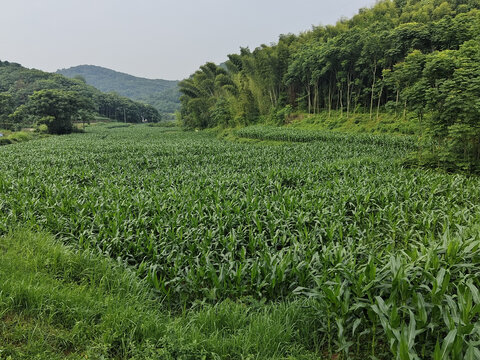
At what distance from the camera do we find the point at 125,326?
7.77 feet

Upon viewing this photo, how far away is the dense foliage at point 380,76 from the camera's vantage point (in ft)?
27.5

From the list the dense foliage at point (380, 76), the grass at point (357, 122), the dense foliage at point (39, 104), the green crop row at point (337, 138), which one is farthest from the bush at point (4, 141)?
the grass at point (357, 122)

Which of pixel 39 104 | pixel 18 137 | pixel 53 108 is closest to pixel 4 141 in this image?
pixel 18 137

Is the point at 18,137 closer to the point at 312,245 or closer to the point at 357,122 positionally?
the point at 357,122

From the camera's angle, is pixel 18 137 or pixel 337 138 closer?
pixel 337 138

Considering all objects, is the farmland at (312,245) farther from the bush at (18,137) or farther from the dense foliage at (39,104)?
the dense foliage at (39,104)

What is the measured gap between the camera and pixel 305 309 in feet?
9.05

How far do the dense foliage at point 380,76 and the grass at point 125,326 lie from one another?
8.71 meters

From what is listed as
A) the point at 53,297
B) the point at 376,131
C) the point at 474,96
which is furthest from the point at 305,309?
the point at 376,131

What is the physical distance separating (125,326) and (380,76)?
31.9 meters

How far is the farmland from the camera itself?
2.26 m

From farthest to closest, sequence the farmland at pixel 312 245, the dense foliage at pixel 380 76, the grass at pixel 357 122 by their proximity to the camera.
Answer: the grass at pixel 357 122
the dense foliage at pixel 380 76
the farmland at pixel 312 245

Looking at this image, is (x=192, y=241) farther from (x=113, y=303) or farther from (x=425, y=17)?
(x=425, y=17)

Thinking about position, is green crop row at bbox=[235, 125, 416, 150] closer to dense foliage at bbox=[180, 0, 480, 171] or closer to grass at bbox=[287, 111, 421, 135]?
dense foliage at bbox=[180, 0, 480, 171]
